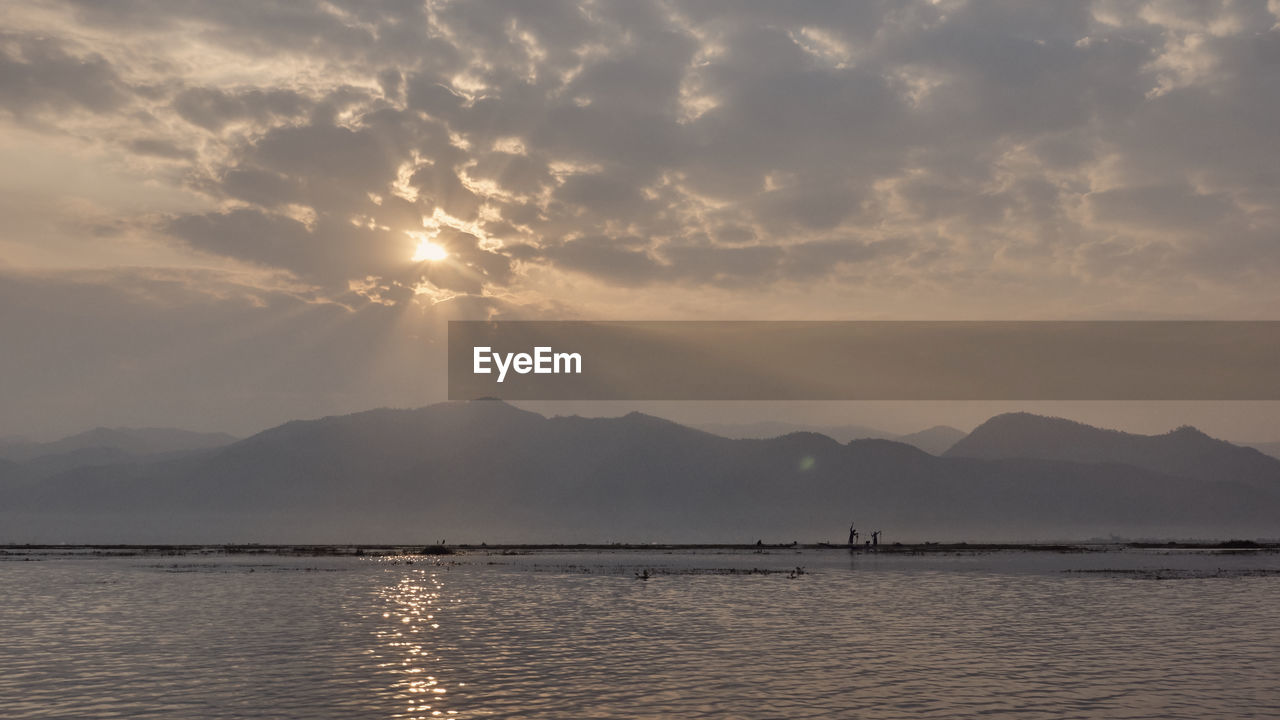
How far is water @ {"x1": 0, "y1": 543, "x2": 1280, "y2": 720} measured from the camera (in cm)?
3344

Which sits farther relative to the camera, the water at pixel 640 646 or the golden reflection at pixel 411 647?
the golden reflection at pixel 411 647

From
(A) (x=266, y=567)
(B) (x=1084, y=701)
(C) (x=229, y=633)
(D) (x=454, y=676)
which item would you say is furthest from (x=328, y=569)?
(B) (x=1084, y=701)

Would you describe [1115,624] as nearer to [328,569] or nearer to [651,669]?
[651,669]

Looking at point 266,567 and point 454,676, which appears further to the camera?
point 266,567

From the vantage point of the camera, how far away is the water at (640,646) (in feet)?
110

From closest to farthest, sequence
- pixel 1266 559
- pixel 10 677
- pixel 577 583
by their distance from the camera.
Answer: pixel 10 677, pixel 577 583, pixel 1266 559

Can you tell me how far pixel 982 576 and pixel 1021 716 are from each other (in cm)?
6452

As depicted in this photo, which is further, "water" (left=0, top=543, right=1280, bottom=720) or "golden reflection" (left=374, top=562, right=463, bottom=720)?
"golden reflection" (left=374, top=562, right=463, bottom=720)

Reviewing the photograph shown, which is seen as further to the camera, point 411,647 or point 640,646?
point 411,647

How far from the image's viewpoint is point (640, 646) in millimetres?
46156

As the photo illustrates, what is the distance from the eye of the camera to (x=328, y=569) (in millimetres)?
104812

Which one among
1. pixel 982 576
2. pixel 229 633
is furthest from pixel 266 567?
pixel 982 576

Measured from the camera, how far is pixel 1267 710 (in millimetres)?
32438

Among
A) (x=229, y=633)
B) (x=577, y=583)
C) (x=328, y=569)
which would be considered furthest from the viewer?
(x=328, y=569)
